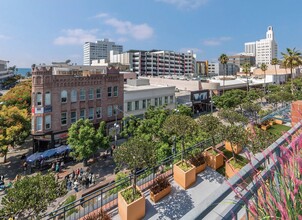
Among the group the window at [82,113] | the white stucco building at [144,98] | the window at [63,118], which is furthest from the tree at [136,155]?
the white stucco building at [144,98]

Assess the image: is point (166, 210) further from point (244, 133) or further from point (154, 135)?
point (154, 135)

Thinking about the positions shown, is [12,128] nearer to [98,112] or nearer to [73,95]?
[73,95]

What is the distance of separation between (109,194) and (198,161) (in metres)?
6.76

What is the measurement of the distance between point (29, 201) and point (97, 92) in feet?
83.1

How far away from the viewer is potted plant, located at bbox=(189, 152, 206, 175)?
15844 mm

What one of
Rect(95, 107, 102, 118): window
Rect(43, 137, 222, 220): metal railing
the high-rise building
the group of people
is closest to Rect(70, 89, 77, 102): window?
Rect(95, 107, 102, 118): window

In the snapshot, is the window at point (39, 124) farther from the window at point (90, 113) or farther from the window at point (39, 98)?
the window at point (90, 113)

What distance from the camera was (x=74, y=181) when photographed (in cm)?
2178

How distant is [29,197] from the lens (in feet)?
30.6

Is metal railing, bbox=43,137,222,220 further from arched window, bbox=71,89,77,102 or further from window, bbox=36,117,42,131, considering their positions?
arched window, bbox=71,89,77,102

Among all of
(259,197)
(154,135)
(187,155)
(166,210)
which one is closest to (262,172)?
(259,197)

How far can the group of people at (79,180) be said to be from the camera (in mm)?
20759

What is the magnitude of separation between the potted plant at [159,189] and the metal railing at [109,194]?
940 millimetres

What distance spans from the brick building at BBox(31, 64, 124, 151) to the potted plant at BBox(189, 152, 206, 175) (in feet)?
67.2
